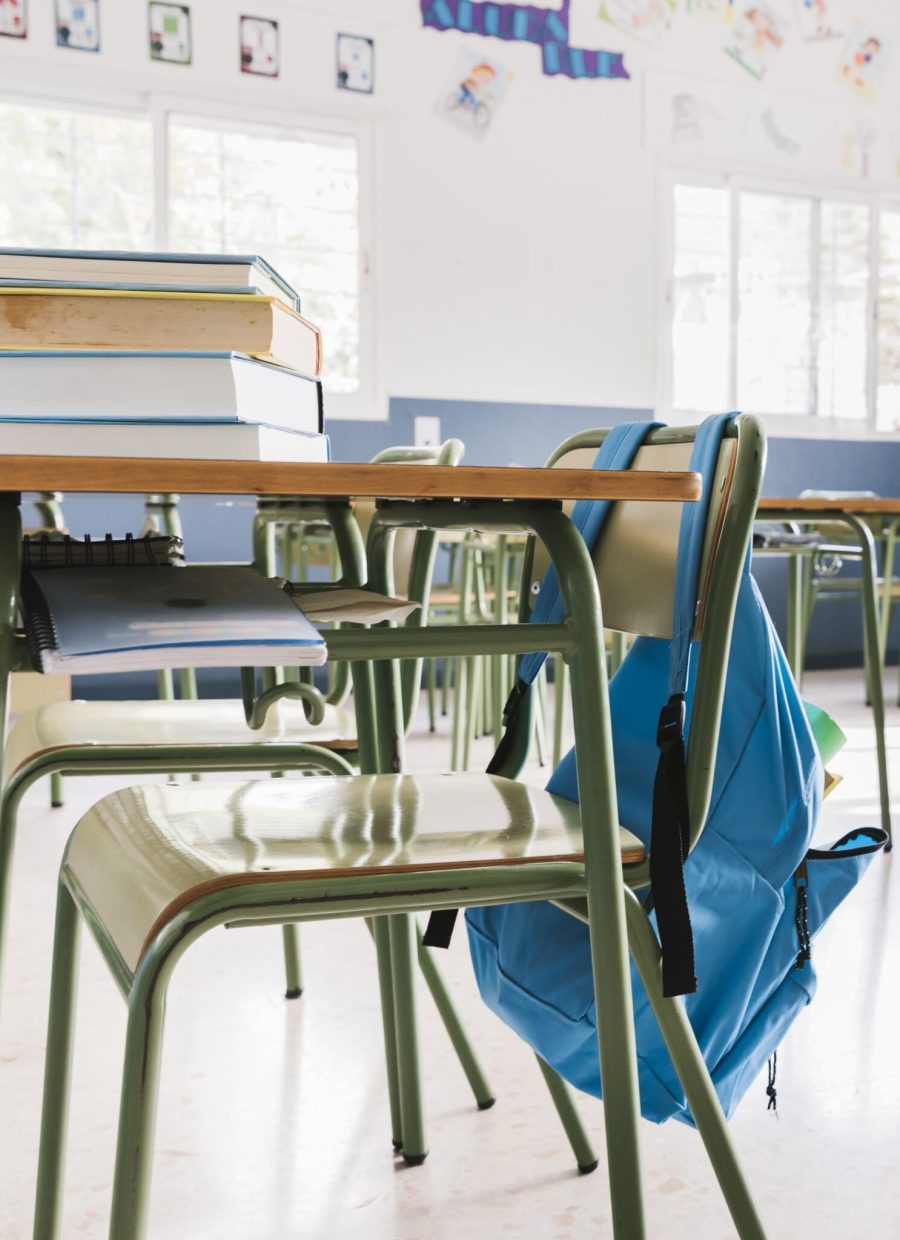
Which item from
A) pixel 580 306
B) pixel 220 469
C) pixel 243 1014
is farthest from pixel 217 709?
pixel 580 306

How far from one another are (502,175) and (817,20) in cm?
177

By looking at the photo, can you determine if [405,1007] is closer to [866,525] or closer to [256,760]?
[256,760]

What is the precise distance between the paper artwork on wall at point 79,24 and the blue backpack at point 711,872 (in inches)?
158

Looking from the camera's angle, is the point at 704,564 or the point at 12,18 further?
the point at 12,18

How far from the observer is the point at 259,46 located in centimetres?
452

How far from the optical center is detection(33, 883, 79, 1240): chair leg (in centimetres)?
94

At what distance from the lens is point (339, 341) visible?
15.6 feet

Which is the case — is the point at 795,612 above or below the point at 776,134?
below

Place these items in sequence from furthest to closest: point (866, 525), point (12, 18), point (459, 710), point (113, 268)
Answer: point (12, 18) < point (459, 710) < point (866, 525) < point (113, 268)

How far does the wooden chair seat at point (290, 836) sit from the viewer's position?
0.78 metres

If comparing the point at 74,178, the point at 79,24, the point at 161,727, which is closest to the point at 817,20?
the point at 79,24

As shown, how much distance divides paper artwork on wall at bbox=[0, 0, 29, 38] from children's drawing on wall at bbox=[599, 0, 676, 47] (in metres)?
2.30

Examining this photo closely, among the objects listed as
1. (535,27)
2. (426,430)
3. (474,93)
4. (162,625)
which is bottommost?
(162,625)

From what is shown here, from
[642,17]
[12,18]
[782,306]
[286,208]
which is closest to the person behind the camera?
[12,18]
